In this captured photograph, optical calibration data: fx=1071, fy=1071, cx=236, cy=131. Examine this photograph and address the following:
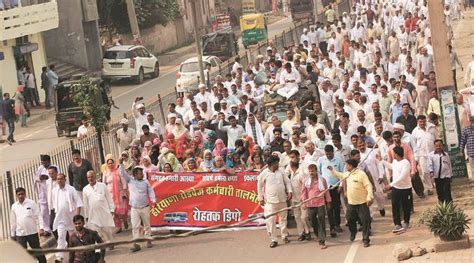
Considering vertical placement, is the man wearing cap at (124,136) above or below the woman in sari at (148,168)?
below

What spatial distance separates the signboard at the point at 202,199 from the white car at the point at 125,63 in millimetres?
24300

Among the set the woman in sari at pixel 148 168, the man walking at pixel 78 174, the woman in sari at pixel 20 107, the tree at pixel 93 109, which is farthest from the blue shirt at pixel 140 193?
the woman in sari at pixel 20 107

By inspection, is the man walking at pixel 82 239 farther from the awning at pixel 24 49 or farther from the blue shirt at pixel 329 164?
the awning at pixel 24 49

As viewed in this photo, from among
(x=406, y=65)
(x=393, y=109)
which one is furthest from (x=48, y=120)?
(x=393, y=109)

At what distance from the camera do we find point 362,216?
14.4 m

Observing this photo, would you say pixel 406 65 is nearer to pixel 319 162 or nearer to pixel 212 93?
pixel 212 93

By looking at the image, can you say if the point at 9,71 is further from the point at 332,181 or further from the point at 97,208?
the point at 332,181

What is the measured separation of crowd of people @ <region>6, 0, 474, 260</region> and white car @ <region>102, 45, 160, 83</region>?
55.6 ft

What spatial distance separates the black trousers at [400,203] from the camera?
14.9m

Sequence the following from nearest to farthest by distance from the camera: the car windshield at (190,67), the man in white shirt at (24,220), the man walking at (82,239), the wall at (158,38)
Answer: the man walking at (82,239)
the man in white shirt at (24,220)
the car windshield at (190,67)
the wall at (158,38)

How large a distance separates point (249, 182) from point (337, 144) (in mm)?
1447

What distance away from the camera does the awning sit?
36906 millimetres

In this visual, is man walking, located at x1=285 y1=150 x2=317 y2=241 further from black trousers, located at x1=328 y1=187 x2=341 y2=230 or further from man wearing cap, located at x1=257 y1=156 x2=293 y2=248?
black trousers, located at x1=328 y1=187 x2=341 y2=230

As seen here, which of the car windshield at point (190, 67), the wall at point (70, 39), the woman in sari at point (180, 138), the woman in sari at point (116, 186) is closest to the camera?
the woman in sari at point (116, 186)
